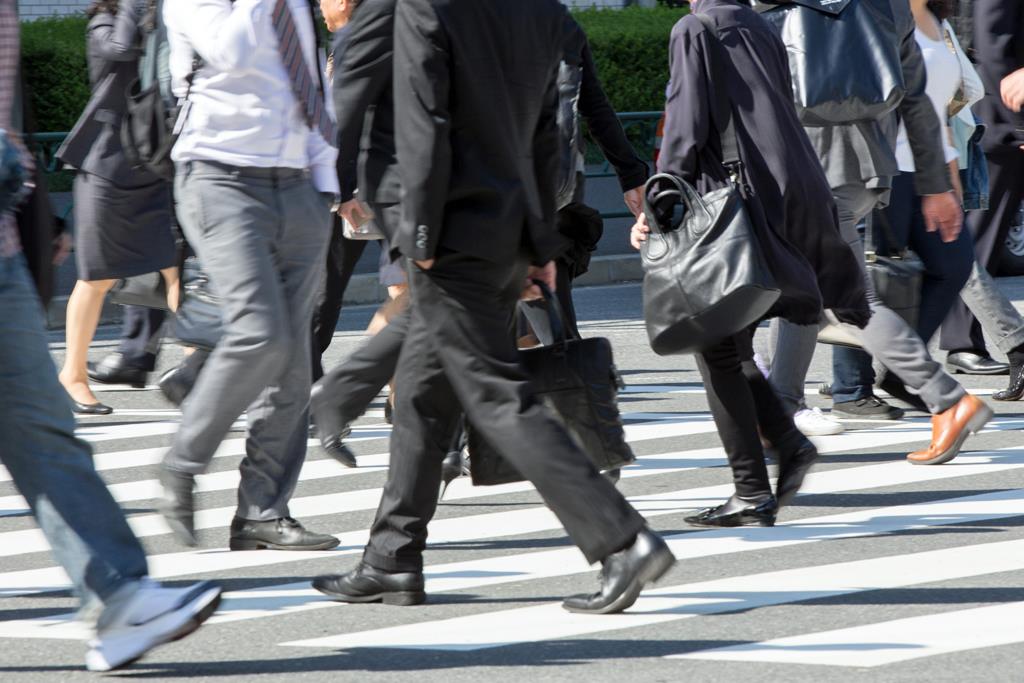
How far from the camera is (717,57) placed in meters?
6.46

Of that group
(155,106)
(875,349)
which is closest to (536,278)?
(155,106)

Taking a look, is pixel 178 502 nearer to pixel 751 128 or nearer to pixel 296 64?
pixel 296 64

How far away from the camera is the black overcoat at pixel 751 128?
645 cm

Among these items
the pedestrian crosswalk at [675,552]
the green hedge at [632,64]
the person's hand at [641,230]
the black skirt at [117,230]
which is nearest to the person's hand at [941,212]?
the pedestrian crosswalk at [675,552]

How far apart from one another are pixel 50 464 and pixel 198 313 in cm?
229

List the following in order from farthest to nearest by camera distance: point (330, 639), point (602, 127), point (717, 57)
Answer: point (602, 127) < point (717, 57) < point (330, 639)

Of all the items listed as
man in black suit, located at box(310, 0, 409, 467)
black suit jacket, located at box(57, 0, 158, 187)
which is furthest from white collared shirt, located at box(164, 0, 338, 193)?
black suit jacket, located at box(57, 0, 158, 187)

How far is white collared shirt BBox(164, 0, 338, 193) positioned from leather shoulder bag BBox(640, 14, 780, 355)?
1111 mm

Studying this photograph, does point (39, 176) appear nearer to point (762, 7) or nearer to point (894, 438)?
point (762, 7)

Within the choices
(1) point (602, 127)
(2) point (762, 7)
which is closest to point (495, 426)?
(1) point (602, 127)

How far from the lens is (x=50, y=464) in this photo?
4676 mm

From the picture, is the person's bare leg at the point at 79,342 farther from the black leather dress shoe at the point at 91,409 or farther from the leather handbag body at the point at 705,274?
the leather handbag body at the point at 705,274

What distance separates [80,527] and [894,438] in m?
4.59

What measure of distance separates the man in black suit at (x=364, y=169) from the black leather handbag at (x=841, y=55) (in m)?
1.63
